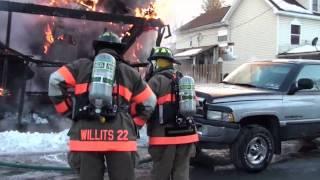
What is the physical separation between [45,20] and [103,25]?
1.28 meters

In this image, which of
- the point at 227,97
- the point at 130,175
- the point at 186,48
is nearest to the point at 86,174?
the point at 130,175

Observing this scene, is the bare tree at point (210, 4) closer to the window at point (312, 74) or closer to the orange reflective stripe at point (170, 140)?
the window at point (312, 74)

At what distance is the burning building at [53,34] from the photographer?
1052 centimetres

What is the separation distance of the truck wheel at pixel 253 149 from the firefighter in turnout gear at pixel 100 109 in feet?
11.8

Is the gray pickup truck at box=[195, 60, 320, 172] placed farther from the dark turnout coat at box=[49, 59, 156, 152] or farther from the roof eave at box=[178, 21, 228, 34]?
the roof eave at box=[178, 21, 228, 34]

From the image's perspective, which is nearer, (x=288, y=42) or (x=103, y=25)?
(x=103, y=25)

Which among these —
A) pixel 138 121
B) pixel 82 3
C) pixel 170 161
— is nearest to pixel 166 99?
pixel 170 161

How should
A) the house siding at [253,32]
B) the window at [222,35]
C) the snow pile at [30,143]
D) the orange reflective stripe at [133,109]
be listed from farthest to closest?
1. the window at [222,35]
2. the house siding at [253,32]
3. the snow pile at [30,143]
4. the orange reflective stripe at [133,109]

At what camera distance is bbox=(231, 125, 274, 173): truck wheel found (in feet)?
25.7

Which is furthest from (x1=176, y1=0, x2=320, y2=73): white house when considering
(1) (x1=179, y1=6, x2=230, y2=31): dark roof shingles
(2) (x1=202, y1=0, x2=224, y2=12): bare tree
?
(2) (x1=202, y1=0, x2=224, y2=12): bare tree

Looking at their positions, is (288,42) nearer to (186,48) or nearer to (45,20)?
(186,48)

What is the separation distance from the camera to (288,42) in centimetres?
2886

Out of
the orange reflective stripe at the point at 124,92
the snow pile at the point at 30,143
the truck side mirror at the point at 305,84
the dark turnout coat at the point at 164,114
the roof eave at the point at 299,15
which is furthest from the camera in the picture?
the roof eave at the point at 299,15

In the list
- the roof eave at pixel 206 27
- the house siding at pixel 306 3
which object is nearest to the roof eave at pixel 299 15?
the house siding at pixel 306 3
